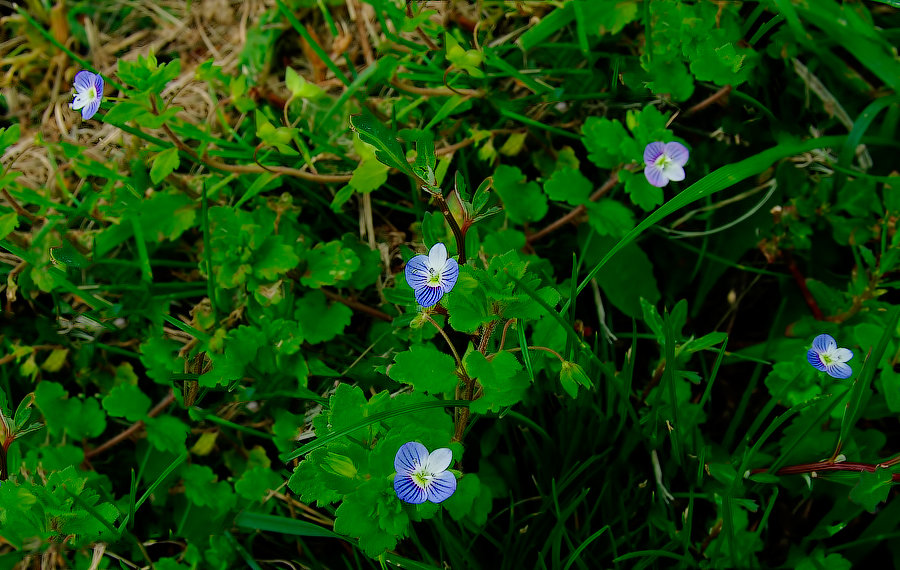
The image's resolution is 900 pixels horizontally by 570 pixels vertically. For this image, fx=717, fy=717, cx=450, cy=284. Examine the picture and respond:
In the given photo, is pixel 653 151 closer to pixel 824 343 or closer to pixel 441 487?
pixel 824 343

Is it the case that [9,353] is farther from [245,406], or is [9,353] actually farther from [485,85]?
[485,85]

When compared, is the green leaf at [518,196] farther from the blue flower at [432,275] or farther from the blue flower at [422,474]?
the blue flower at [422,474]

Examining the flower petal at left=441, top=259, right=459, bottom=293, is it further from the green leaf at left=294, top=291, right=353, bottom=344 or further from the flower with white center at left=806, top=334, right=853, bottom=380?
the flower with white center at left=806, top=334, right=853, bottom=380

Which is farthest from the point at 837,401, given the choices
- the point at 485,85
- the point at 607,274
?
the point at 485,85

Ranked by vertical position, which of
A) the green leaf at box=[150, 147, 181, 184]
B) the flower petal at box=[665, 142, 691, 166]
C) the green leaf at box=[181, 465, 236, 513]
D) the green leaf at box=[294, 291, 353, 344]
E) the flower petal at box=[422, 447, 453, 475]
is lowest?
the green leaf at box=[181, 465, 236, 513]

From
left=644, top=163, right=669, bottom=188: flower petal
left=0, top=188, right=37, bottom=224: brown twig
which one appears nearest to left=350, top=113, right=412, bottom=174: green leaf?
left=644, top=163, right=669, bottom=188: flower petal

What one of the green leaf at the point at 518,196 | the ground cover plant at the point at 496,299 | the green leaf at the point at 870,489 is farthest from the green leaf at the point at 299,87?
the green leaf at the point at 870,489

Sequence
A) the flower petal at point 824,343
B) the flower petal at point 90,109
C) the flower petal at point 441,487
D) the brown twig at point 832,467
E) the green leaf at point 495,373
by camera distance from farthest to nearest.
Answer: the flower petal at point 90,109, the flower petal at point 824,343, the brown twig at point 832,467, the green leaf at point 495,373, the flower petal at point 441,487

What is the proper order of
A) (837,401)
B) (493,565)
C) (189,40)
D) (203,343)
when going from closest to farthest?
(837,401) < (493,565) < (203,343) < (189,40)
